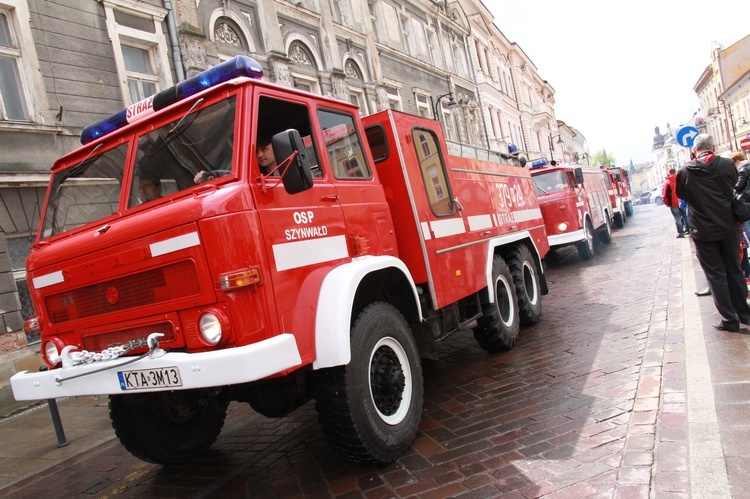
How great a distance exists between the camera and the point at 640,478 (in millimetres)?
2973

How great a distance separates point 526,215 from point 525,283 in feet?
3.47

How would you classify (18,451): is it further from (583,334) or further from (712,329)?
(712,329)

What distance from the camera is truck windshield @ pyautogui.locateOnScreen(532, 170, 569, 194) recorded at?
13070 mm

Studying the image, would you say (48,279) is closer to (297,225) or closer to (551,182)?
(297,225)

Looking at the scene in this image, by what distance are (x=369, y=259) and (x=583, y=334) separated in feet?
12.2

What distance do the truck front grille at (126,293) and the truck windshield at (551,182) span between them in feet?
36.8

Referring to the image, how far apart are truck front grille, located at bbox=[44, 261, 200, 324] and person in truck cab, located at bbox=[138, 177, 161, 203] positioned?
54 cm

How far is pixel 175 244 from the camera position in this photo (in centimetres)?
304

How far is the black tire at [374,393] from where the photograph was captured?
3375mm

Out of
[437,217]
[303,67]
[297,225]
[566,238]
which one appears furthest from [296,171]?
[303,67]

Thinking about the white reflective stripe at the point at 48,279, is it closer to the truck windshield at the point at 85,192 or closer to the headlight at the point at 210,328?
the truck windshield at the point at 85,192

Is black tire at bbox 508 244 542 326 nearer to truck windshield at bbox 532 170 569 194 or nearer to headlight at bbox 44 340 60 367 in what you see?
headlight at bbox 44 340 60 367

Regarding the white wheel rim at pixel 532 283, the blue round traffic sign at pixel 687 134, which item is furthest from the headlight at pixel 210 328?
the blue round traffic sign at pixel 687 134

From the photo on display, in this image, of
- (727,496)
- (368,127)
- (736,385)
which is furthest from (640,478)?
(368,127)
